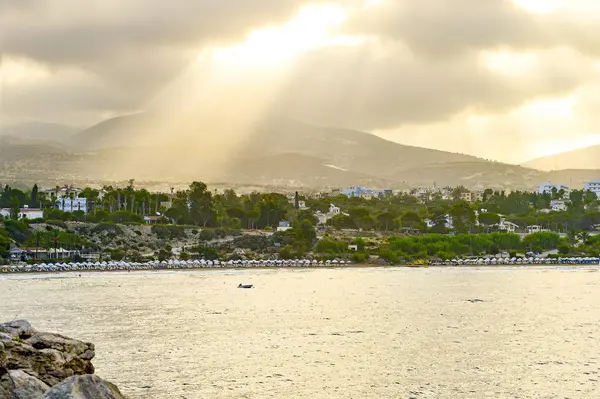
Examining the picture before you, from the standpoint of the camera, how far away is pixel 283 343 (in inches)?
1663

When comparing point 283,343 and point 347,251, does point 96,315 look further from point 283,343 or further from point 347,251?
point 347,251

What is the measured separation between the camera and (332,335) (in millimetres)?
45438

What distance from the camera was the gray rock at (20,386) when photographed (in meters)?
21.1

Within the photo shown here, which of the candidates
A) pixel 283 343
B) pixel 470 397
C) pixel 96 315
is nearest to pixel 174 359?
pixel 283 343

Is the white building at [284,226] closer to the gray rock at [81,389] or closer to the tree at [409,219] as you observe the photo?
the tree at [409,219]

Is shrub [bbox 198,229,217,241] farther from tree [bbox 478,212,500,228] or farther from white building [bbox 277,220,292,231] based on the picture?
tree [bbox 478,212,500,228]

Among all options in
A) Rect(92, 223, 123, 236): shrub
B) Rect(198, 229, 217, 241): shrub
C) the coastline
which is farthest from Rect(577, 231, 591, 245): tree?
Rect(92, 223, 123, 236): shrub

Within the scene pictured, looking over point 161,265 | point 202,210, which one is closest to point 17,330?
point 161,265

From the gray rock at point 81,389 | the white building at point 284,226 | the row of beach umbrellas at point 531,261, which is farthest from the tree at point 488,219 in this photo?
the gray rock at point 81,389

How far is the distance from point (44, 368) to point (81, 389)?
4652mm

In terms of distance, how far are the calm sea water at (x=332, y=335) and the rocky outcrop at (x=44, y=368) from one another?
443cm

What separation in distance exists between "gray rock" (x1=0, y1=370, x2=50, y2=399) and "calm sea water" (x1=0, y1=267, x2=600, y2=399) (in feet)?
24.7

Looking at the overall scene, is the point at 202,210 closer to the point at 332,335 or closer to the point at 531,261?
the point at 531,261

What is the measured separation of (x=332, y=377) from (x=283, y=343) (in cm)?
1005
